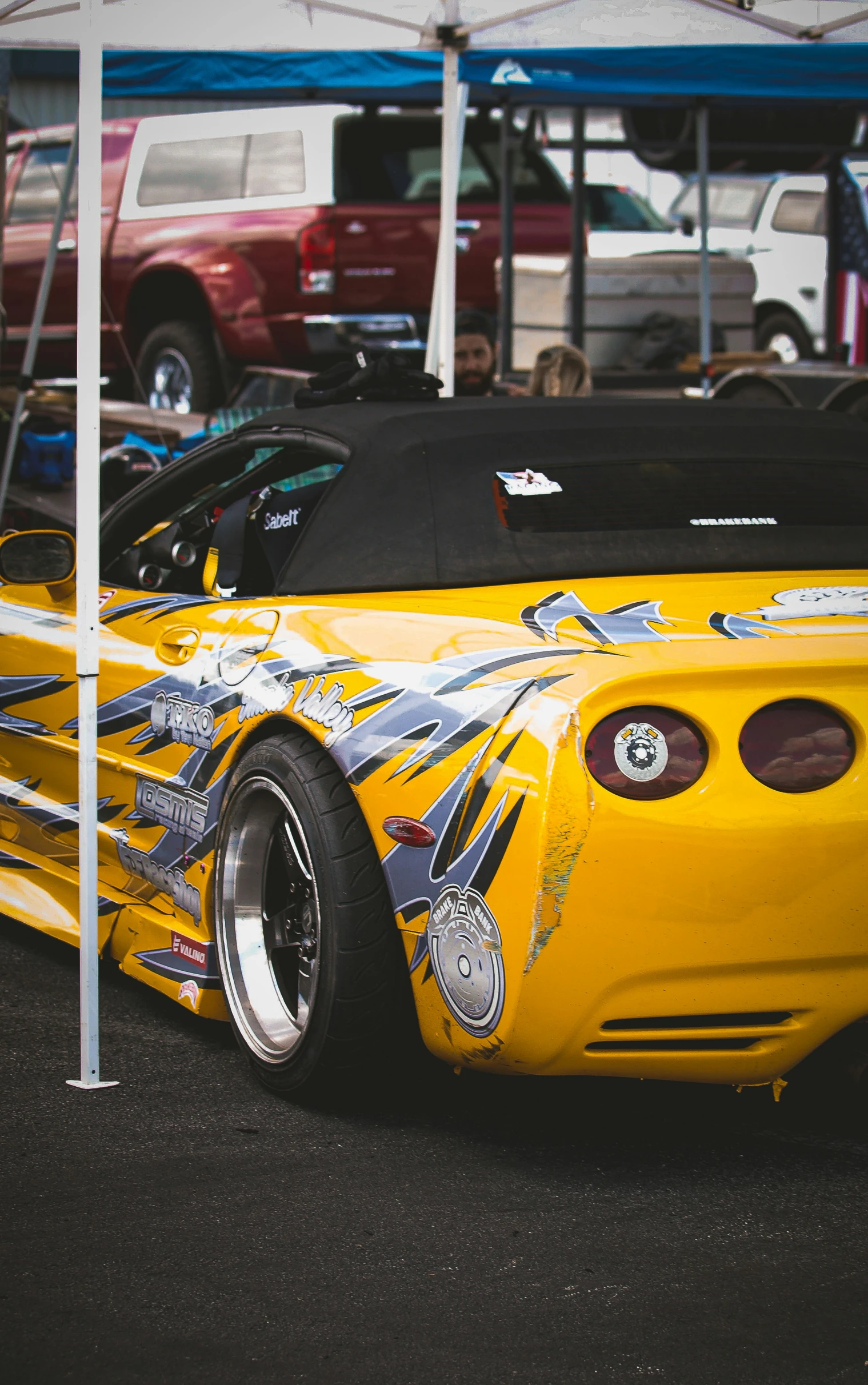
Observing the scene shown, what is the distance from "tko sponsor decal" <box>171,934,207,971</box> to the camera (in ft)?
11.4

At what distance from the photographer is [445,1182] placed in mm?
2816

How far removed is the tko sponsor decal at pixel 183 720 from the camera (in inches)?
135

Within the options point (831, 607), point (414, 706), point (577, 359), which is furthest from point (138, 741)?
point (577, 359)

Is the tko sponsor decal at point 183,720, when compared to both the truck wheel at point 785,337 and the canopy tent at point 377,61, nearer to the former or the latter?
the canopy tent at point 377,61

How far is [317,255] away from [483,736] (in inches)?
332

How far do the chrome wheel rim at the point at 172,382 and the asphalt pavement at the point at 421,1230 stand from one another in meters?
8.15

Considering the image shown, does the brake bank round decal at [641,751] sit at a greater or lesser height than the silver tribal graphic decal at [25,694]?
greater

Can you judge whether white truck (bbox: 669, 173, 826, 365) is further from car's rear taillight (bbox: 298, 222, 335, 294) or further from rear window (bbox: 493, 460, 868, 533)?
rear window (bbox: 493, 460, 868, 533)

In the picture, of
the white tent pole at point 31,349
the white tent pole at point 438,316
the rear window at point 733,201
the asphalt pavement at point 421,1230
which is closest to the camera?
the asphalt pavement at point 421,1230

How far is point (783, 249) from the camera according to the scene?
54.9ft

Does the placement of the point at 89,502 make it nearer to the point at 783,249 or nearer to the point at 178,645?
the point at 178,645

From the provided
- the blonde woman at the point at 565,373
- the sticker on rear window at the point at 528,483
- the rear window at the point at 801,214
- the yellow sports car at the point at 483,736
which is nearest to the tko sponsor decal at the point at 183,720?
the yellow sports car at the point at 483,736

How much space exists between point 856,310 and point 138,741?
12955 millimetres

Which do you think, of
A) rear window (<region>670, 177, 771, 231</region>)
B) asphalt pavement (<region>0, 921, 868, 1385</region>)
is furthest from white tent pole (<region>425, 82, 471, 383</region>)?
rear window (<region>670, 177, 771, 231</region>)
